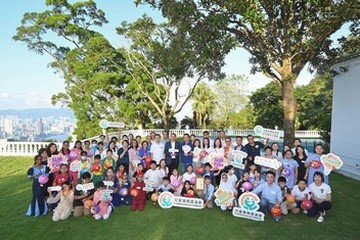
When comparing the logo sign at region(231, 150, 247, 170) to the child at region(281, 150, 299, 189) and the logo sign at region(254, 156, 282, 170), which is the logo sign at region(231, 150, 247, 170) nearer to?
the logo sign at region(254, 156, 282, 170)

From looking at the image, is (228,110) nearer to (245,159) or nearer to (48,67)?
(48,67)

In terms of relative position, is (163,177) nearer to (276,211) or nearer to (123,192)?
(123,192)

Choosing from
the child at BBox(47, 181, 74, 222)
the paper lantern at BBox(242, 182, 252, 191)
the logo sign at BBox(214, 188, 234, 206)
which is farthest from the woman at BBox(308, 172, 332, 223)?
the child at BBox(47, 181, 74, 222)

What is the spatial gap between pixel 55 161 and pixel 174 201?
113 inches

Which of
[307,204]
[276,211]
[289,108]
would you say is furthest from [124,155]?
[289,108]

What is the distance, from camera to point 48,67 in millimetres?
25281

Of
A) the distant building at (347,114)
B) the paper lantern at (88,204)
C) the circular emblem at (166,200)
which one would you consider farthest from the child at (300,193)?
the distant building at (347,114)

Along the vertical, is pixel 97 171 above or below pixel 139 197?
above

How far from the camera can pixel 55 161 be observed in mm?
7125

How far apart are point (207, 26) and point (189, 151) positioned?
154 inches

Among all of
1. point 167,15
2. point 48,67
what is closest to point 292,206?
point 167,15

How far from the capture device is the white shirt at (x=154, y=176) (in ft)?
24.3

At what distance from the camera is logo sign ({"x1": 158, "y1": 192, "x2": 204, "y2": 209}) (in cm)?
680

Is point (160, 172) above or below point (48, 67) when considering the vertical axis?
below
